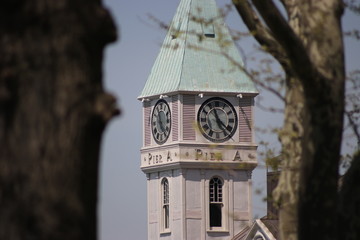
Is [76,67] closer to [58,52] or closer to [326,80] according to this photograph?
[58,52]

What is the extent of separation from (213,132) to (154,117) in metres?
4.58

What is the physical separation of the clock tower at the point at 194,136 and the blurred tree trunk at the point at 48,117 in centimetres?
7711

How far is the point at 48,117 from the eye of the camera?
3957 mm

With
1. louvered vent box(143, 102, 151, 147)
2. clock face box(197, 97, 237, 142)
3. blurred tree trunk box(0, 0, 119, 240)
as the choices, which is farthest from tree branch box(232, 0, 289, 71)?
louvered vent box(143, 102, 151, 147)

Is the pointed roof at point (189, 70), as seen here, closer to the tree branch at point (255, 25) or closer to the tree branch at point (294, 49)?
the tree branch at point (255, 25)

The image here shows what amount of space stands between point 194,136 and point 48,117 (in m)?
79.5

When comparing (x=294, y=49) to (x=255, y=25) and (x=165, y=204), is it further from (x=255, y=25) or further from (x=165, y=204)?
(x=165, y=204)

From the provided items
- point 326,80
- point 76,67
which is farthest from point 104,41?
point 326,80

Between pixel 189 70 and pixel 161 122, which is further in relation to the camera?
pixel 161 122

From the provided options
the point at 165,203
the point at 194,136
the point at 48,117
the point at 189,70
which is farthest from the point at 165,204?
the point at 48,117

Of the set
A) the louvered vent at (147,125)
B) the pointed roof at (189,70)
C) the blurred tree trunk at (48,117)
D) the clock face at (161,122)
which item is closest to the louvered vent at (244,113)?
the pointed roof at (189,70)

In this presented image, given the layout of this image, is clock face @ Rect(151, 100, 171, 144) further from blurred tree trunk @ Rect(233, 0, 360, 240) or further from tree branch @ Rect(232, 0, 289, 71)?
blurred tree trunk @ Rect(233, 0, 360, 240)

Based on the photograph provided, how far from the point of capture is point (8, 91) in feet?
13.0

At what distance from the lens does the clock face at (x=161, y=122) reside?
8356 cm
